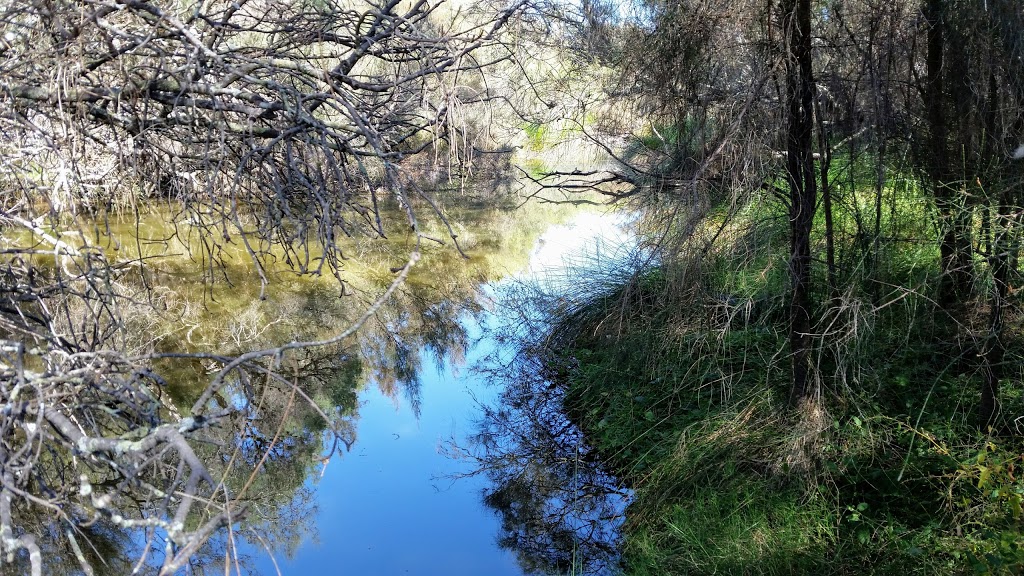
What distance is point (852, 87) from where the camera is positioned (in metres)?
4.82

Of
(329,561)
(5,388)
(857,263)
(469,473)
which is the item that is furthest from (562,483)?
(5,388)

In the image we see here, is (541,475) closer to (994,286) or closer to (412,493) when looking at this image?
(412,493)

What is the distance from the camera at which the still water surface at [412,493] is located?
221 inches

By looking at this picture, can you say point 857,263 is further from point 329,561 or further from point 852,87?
point 329,561

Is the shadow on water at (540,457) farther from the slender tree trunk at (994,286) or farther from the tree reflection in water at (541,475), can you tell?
the slender tree trunk at (994,286)

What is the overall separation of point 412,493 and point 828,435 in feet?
10.8

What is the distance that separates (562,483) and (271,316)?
196 inches

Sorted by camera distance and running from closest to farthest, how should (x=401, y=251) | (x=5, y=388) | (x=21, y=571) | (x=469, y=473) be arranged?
1. (x=5, y=388)
2. (x=21, y=571)
3. (x=469, y=473)
4. (x=401, y=251)

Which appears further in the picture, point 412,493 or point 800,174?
point 412,493

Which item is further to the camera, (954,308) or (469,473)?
(469,473)

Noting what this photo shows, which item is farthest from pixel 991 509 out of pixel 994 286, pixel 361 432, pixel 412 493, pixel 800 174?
pixel 361 432

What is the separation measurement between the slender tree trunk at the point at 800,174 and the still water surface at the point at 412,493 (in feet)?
7.61

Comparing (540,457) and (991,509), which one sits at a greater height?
(991,509)

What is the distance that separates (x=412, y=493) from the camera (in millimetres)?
6461
